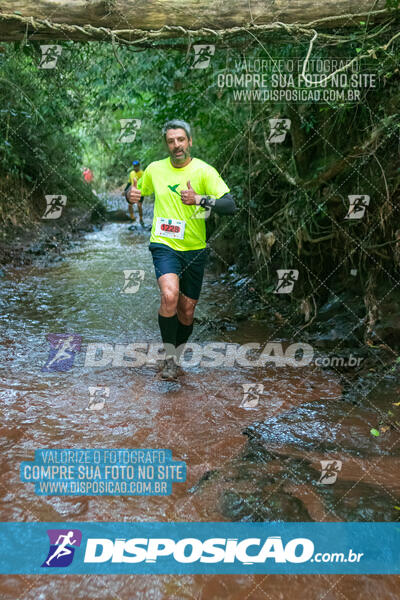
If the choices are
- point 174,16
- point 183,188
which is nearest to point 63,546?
point 183,188

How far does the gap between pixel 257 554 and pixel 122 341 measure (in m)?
3.11

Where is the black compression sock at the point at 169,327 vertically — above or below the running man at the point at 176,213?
below

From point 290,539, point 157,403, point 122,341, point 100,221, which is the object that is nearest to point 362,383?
point 157,403

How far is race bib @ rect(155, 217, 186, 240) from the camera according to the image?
3.94 metres

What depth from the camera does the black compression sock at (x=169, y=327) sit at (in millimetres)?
4070

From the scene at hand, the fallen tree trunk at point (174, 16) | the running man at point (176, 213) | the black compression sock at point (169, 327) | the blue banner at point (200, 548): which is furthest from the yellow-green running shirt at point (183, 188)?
the blue banner at point (200, 548)

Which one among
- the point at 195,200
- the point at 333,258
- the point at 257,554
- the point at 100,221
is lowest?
the point at 100,221

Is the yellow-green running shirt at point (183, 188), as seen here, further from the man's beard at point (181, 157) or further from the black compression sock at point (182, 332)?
the black compression sock at point (182, 332)

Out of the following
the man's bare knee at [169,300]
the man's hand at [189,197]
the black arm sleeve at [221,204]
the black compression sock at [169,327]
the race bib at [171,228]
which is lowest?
the black compression sock at [169,327]

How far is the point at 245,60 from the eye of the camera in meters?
5.27

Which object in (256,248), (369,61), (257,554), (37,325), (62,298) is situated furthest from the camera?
(62,298)

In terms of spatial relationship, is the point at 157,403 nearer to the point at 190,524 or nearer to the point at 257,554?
the point at 190,524

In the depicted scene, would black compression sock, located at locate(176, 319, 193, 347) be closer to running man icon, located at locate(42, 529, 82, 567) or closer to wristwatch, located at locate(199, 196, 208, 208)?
wristwatch, located at locate(199, 196, 208, 208)

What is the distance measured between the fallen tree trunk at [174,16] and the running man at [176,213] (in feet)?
2.75
